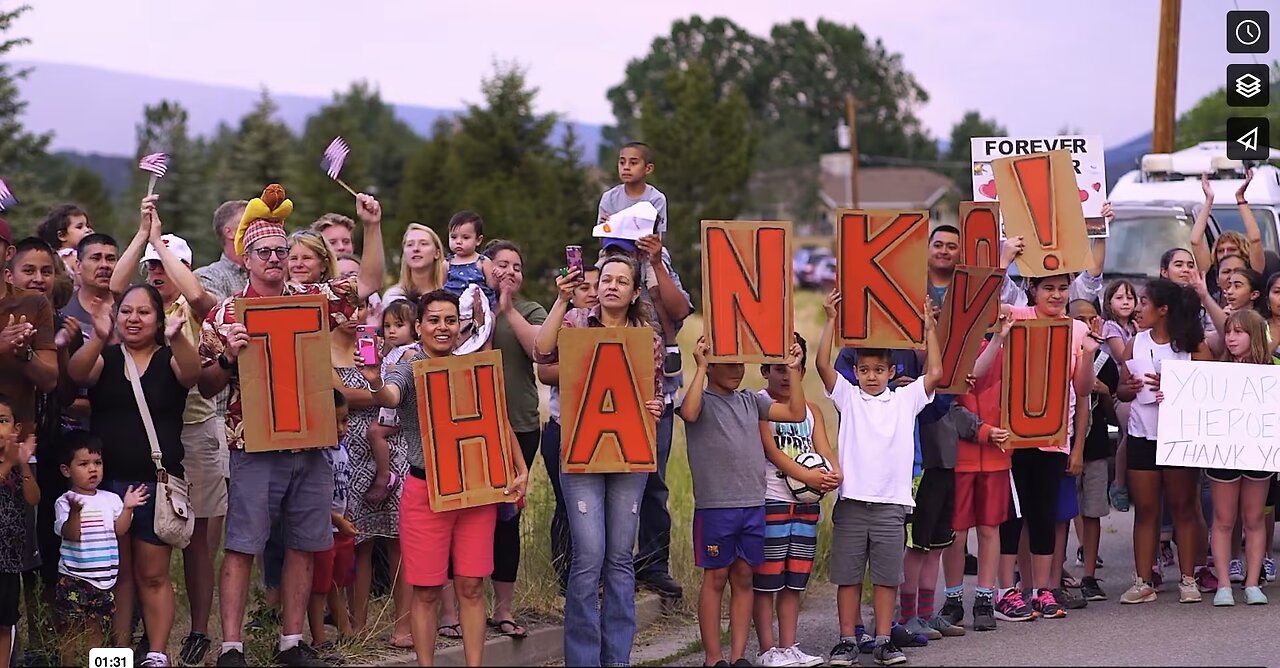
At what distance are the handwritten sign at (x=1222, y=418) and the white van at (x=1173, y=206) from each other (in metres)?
3.81

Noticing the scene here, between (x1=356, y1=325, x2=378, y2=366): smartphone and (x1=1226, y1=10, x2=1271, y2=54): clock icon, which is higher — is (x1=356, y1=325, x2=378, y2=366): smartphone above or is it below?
below

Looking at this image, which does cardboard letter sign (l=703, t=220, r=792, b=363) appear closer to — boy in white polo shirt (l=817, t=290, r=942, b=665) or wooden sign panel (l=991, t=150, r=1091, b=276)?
boy in white polo shirt (l=817, t=290, r=942, b=665)

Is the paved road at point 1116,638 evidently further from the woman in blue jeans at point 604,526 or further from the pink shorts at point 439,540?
the pink shorts at point 439,540

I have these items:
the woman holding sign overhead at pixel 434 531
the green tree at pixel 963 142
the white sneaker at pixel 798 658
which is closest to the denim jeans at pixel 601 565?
the woman holding sign overhead at pixel 434 531

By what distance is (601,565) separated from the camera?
22.9 ft

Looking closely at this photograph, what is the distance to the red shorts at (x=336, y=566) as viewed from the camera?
291 inches

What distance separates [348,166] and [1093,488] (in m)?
33.5

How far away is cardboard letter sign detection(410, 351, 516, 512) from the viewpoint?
6719mm

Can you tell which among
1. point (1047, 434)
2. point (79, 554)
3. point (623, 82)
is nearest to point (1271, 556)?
point (1047, 434)

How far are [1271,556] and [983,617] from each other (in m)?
3.18

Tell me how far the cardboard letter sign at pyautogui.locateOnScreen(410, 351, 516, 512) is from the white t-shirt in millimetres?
1738

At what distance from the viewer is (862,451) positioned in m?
7.50

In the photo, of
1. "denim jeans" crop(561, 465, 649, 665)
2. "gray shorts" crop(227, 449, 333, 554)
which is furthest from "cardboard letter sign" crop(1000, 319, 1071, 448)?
"gray shorts" crop(227, 449, 333, 554)

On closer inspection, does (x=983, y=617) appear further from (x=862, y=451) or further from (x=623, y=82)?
(x=623, y=82)
